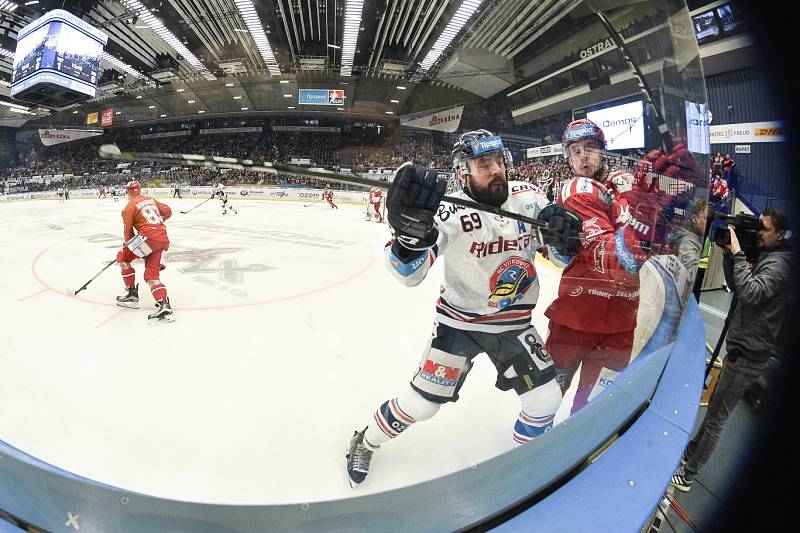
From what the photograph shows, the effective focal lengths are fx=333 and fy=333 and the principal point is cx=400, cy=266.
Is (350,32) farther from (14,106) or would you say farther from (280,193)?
(14,106)

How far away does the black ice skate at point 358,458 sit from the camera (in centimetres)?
79

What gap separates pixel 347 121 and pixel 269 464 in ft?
3.34

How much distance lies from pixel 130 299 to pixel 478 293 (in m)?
2.94

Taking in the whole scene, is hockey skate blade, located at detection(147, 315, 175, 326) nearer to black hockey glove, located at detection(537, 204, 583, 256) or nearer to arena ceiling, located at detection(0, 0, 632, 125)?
arena ceiling, located at detection(0, 0, 632, 125)

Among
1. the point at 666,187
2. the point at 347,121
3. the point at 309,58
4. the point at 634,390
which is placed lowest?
the point at 634,390

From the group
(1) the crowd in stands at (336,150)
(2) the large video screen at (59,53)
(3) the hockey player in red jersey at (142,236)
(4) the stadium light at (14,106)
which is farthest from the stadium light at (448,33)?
(4) the stadium light at (14,106)

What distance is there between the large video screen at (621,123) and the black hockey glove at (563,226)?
0.16m

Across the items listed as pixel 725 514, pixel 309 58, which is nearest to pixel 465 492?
pixel 725 514

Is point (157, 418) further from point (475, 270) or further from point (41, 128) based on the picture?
point (41, 128)

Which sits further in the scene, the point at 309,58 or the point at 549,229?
the point at 309,58

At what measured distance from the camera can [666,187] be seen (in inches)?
31.5

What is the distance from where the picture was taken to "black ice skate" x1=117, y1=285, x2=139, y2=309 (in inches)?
100

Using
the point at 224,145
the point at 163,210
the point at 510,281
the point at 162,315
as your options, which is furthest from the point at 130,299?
the point at 510,281

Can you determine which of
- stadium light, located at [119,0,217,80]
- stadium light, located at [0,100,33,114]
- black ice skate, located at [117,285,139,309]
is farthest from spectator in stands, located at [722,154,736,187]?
stadium light, located at [0,100,33,114]
